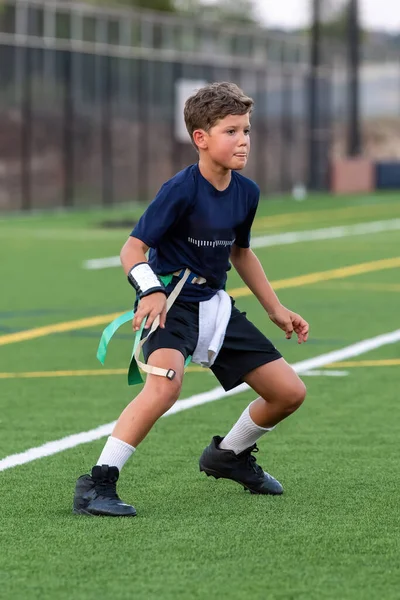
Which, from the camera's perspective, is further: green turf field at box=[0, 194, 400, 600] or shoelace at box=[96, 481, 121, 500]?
shoelace at box=[96, 481, 121, 500]

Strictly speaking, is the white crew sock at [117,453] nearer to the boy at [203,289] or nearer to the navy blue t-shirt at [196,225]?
the boy at [203,289]

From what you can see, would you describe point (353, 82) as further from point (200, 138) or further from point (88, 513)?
point (88, 513)

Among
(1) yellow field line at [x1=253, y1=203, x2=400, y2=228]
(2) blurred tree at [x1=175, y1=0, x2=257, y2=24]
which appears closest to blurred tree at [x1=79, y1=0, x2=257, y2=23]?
(2) blurred tree at [x1=175, y1=0, x2=257, y2=24]

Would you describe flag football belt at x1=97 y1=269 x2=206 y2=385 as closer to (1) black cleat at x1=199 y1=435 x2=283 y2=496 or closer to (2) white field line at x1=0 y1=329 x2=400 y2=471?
(1) black cleat at x1=199 y1=435 x2=283 y2=496

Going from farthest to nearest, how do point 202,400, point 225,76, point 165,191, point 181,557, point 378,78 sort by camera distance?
point 378,78
point 225,76
point 202,400
point 165,191
point 181,557

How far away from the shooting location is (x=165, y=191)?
20.2 feet

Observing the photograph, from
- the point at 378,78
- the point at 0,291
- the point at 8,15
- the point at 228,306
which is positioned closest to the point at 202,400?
the point at 228,306

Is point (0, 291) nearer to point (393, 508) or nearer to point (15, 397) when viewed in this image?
point (15, 397)

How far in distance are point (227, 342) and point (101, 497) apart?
0.88 metres

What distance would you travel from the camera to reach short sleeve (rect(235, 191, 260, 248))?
6.44 m

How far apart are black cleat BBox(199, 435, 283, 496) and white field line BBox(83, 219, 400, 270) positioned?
13585 millimetres

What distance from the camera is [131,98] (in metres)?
38.4

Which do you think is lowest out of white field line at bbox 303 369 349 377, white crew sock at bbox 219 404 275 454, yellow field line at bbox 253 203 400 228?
yellow field line at bbox 253 203 400 228

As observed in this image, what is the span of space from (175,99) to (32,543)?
115 feet
